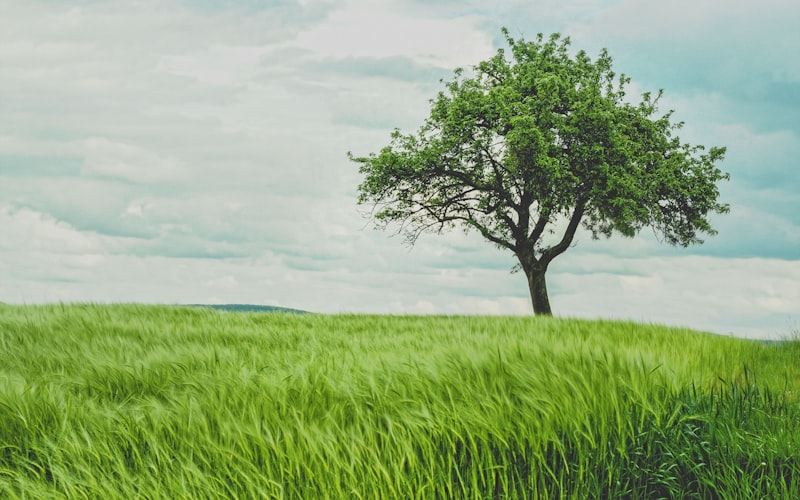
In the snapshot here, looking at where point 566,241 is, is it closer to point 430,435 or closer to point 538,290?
point 538,290

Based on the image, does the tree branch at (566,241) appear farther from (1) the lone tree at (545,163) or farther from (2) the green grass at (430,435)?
(2) the green grass at (430,435)

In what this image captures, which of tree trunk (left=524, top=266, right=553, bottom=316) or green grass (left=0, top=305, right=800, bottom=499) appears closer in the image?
green grass (left=0, top=305, right=800, bottom=499)

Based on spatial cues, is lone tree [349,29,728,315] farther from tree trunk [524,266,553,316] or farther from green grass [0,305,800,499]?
green grass [0,305,800,499]

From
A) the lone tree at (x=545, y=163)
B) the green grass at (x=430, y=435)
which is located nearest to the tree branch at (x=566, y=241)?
the lone tree at (x=545, y=163)

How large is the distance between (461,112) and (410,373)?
19391 mm

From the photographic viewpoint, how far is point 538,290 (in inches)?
923

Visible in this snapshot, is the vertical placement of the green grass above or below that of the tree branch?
below

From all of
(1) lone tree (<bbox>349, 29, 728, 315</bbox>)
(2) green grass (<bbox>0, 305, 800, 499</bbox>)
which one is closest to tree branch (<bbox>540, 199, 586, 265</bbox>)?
(1) lone tree (<bbox>349, 29, 728, 315</bbox>)

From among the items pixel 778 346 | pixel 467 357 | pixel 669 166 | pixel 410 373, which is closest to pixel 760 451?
pixel 467 357

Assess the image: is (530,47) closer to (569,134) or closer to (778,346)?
(569,134)

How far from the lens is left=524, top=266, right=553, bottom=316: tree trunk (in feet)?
76.6

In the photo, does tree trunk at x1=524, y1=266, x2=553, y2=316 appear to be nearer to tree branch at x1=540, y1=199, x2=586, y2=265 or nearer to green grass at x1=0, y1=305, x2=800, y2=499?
tree branch at x1=540, y1=199, x2=586, y2=265

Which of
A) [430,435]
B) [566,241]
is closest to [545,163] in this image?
[566,241]

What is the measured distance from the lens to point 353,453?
142 inches
